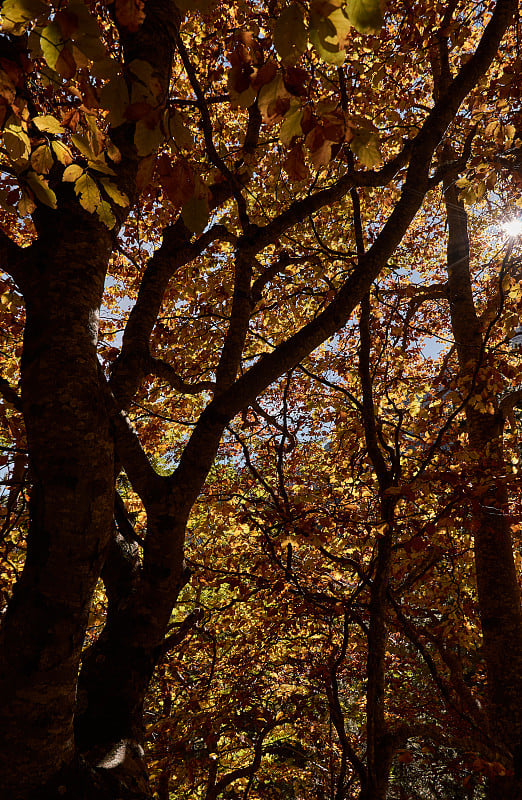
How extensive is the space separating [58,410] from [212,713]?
5513 mm

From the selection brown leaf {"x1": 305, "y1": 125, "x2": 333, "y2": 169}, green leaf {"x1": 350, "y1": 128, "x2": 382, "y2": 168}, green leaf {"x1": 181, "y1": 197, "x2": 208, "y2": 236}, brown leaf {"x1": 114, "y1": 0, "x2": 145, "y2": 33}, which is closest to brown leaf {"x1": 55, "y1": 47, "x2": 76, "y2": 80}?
brown leaf {"x1": 114, "y1": 0, "x2": 145, "y2": 33}

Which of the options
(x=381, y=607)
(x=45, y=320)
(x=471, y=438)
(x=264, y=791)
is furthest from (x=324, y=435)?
(x=264, y=791)

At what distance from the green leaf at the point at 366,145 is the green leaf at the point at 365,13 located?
39 cm

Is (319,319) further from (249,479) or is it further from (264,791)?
(264,791)

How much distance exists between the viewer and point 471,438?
20.0 ft

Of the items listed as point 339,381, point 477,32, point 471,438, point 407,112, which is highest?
point 477,32

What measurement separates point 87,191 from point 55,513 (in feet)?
4.20

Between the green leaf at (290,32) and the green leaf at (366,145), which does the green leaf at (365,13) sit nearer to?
the green leaf at (290,32)

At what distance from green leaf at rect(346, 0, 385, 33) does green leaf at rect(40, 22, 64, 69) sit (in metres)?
0.77

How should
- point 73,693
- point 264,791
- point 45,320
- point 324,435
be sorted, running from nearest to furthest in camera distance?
point 73,693 < point 45,320 < point 324,435 < point 264,791

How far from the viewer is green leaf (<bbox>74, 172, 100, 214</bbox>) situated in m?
1.59

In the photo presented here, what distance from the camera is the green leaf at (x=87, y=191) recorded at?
1587 mm

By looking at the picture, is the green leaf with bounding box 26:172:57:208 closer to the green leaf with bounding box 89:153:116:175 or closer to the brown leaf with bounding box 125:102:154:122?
the green leaf with bounding box 89:153:116:175

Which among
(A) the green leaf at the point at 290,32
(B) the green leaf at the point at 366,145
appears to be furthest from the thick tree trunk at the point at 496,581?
(A) the green leaf at the point at 290,32
